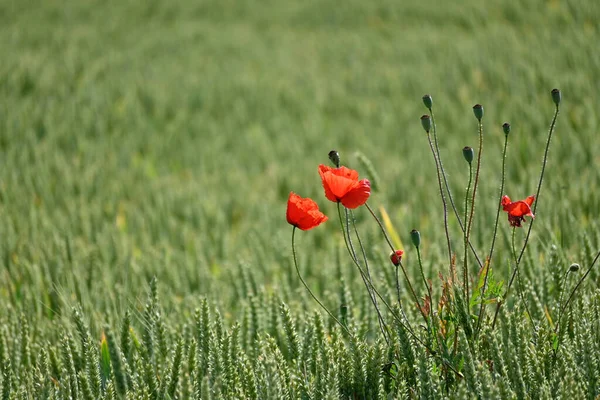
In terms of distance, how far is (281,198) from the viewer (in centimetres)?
329

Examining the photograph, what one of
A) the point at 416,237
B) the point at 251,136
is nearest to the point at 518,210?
the point at 416,237

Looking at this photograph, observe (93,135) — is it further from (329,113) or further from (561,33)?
(561,33)

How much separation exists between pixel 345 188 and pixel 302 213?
0.34 feet

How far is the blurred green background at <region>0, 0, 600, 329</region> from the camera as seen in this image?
2.26 m

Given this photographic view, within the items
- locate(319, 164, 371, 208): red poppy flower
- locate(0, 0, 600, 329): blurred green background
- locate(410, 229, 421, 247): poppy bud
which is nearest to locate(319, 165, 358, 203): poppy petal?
locate(319, 164, 371, 208): red poppy flower

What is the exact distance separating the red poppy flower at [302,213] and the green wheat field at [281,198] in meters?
0.25

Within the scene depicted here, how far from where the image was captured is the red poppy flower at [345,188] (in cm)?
122

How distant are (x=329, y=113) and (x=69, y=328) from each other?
10.3ft

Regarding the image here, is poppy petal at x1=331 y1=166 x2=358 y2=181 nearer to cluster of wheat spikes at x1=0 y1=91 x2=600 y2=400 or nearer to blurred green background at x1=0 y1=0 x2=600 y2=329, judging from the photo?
cluster of wheat spikes at x1=0 y1=91 x2=600 y2=400

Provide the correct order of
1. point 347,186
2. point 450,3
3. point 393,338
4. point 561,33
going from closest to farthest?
point 347,186 < point 393,338 < point 561,33 < point 450,3

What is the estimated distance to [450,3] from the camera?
661 cm

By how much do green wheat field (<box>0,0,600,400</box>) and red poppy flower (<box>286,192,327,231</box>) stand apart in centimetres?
25

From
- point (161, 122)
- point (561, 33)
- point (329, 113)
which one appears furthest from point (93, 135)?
point (561, 33)

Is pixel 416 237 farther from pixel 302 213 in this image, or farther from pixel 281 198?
pixel 281 198
